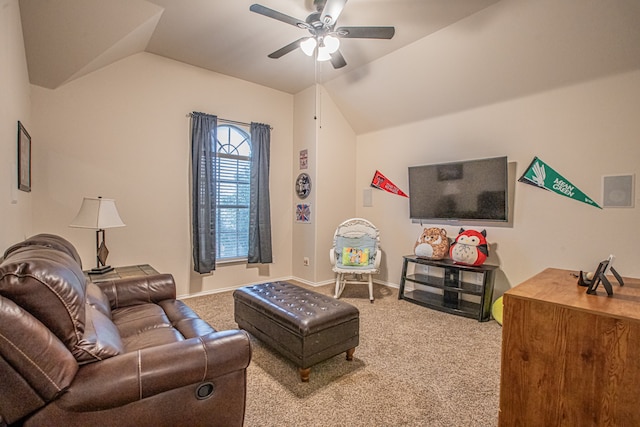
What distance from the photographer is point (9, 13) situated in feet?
6.15

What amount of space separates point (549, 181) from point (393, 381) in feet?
8.45

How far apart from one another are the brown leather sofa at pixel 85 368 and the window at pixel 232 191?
278 centimetres

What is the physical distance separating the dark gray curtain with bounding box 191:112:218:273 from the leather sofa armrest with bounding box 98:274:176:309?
1.43 meters

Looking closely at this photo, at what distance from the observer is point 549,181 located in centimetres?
318

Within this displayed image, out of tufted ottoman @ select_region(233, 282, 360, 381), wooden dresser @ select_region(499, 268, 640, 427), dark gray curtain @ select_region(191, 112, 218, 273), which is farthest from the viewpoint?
dark gray curtain @ select_region(191, 112, 218, 273)

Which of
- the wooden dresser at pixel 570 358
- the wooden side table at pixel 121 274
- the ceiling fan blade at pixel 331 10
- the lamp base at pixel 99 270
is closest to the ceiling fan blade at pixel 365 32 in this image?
the ceiling fan blade at pixel 331 10

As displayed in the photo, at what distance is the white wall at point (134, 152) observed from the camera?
3.23m

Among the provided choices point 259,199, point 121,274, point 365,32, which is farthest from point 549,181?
point 121,274

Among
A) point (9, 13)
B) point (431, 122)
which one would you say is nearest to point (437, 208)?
point (431, 122)

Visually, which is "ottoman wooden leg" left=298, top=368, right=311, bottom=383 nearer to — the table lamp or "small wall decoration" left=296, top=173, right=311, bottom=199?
the table lamp

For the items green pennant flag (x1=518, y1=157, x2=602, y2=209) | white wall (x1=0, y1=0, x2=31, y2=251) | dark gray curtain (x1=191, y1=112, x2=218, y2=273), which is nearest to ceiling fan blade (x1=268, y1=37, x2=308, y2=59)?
dark gray curtain (x1=191, y1=112, x2=218, y2=273)

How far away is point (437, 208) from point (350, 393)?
105 inches

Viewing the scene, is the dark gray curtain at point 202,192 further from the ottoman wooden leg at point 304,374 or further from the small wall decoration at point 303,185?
the ottoman wooden leg at point 304,374

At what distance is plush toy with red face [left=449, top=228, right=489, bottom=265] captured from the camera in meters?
3.42
